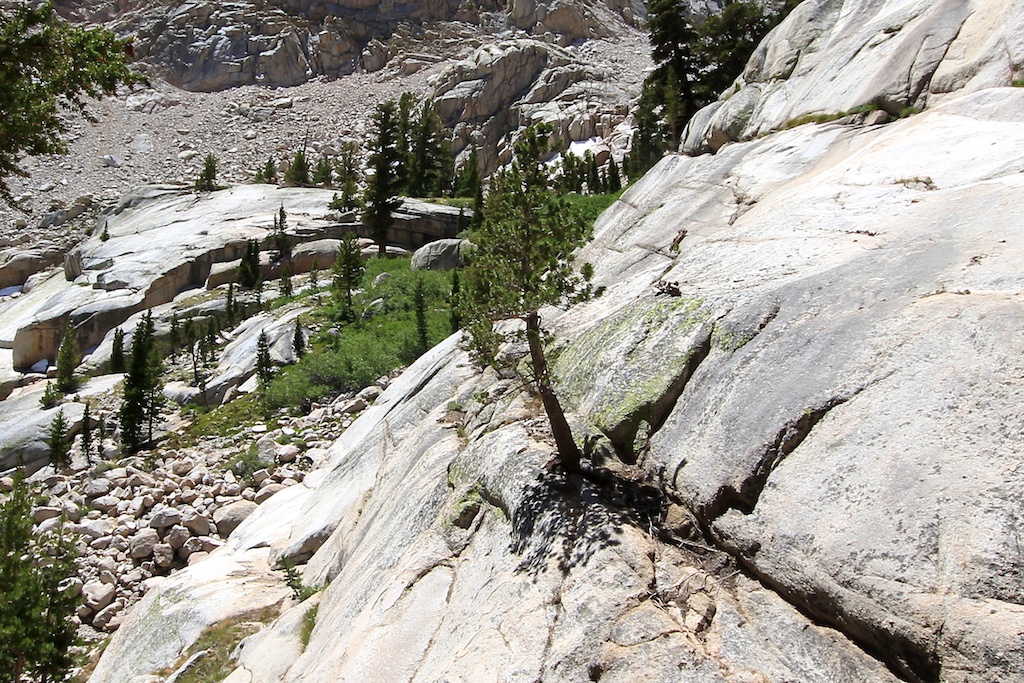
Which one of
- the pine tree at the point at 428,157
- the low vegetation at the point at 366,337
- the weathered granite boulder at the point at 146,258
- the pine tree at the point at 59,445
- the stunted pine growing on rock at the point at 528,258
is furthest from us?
the pine tree at the point at 428,157

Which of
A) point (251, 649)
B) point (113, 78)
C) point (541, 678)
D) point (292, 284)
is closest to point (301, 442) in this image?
point (251, 649)

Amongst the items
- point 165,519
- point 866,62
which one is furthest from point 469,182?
point 165,519

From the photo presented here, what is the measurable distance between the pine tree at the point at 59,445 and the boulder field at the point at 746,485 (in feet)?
49.3

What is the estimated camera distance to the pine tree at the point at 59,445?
2431cm

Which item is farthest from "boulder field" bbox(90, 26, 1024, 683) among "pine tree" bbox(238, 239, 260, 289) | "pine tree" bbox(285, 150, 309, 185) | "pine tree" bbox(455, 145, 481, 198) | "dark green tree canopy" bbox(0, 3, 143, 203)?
"pine tree" bbox(285, 150, 309, 185)

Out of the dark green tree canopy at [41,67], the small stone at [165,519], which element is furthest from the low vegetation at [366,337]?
the dark green tree canopy at [41,67]

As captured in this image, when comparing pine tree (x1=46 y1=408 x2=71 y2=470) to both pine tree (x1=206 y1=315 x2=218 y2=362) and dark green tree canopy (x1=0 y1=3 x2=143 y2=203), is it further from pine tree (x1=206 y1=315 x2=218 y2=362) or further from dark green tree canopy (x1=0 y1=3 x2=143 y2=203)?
dark green tree canopy (x1=0 y1=3 x2=143 y2=203)

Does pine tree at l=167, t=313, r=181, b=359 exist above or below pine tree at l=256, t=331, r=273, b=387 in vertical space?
below

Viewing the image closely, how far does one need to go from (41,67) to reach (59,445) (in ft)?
72.9

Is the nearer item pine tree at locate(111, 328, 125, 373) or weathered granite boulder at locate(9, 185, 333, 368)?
pine tree at locate(111, 328, 125, 373)

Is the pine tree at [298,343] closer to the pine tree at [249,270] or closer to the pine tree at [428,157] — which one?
the pine tree at [249,270]

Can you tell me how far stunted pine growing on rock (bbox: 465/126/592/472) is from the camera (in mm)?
8102

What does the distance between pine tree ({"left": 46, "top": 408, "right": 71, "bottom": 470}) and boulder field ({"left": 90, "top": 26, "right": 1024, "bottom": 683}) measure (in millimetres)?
15025

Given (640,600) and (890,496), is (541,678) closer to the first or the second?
(640,600)
